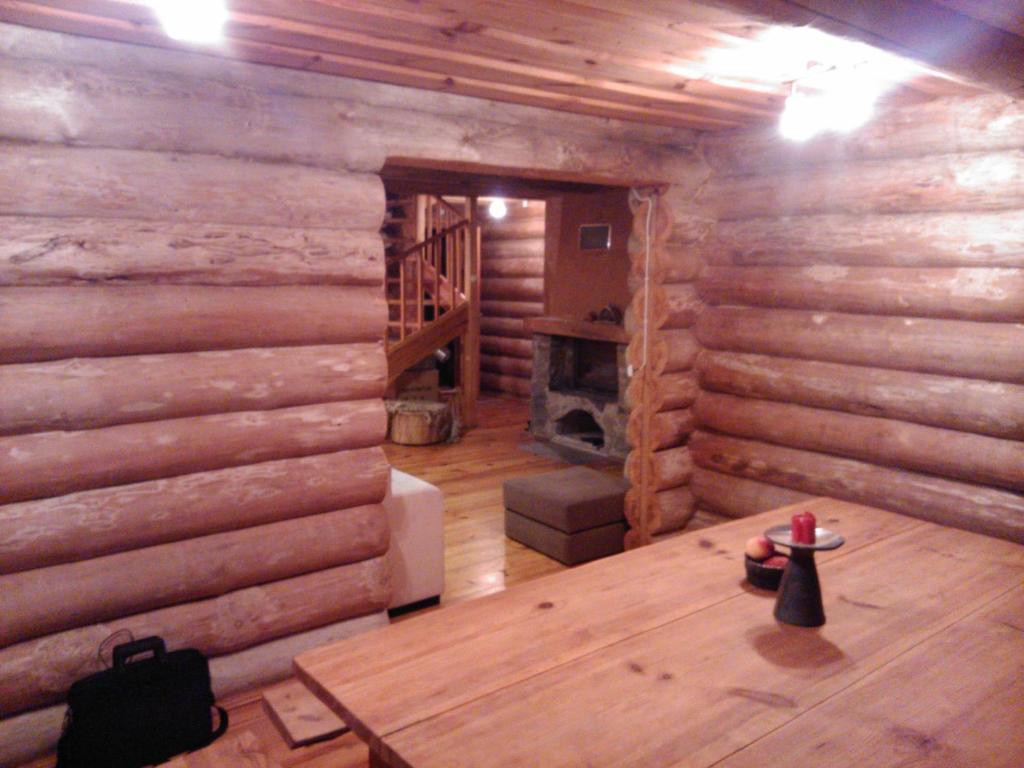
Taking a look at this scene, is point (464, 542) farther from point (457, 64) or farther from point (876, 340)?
point (457, 64)

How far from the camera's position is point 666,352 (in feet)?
16.5

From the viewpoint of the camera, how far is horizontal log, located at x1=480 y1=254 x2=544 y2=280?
34.4 ft

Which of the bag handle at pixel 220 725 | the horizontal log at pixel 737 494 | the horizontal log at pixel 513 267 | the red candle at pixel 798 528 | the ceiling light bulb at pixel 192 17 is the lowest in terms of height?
the bag handle at pixel 220 725

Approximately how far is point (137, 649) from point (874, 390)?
3.66 m

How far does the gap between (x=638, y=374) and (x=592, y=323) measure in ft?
8.79

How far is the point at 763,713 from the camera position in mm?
1775

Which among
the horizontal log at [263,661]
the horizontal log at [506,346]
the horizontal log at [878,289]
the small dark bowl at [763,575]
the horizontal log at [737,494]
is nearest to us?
the small dark bowl at [763,575]

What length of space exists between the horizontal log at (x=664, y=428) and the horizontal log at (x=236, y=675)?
2.06m

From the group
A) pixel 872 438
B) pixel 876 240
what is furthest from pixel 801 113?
pixel 872 438

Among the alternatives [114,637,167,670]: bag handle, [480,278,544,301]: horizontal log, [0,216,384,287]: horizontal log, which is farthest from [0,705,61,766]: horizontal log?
[480,278,544,301]: horizontal log

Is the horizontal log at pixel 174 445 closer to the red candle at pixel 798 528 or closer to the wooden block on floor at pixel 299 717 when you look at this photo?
the wooden block on floor at pixel 299 717

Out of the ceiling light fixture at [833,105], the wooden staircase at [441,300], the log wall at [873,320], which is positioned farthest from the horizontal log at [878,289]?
the wooden staircase at [441,300]

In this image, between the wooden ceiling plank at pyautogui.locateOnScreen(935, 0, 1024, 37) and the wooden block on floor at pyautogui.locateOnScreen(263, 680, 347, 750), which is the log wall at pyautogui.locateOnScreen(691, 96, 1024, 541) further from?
the wooden block on floor at pyautogui.locateOnScreen(263, 680, 347, 750)

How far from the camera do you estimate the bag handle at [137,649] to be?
2975mm
